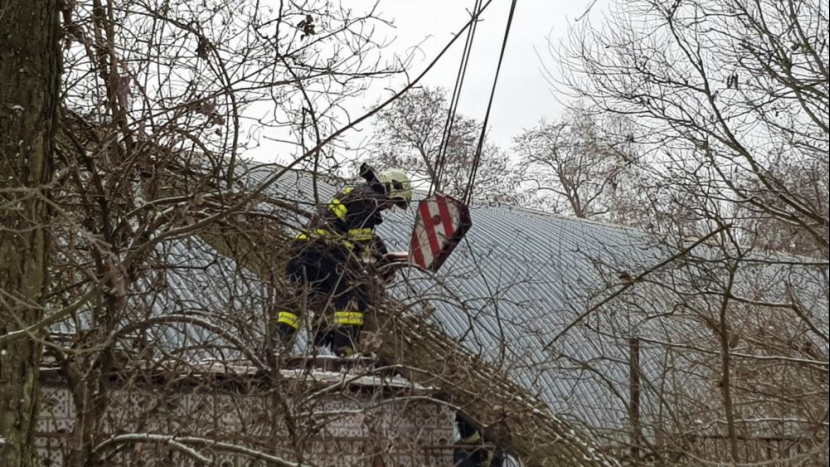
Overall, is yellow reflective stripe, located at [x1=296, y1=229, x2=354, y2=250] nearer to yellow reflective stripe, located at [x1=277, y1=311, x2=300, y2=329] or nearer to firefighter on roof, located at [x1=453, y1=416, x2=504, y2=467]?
yellow reflective stripe, located at [x1=277, y1=311, x2=300, y2=329]

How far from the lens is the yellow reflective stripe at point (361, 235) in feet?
19.7

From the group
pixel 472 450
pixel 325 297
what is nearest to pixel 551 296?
pixel 472 450

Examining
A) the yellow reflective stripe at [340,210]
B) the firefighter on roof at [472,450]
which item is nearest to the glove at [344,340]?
the yellow reflective stripe at [340,210]

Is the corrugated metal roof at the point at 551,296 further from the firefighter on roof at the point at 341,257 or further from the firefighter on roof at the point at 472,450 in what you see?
the firefighter on roof at the point at 472,450

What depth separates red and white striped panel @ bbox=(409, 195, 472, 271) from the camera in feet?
20.5

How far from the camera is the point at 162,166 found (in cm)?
544

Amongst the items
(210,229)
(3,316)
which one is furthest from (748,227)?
(3,316)

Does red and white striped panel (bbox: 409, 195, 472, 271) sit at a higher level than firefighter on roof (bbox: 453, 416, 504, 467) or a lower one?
higher

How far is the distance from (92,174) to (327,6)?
160cm

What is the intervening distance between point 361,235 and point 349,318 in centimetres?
64

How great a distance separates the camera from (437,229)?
21.3ft

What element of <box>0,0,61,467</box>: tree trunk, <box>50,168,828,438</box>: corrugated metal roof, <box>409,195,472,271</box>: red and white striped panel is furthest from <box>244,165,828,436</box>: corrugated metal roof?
<box>0,0,61,467</box>: tree trunk

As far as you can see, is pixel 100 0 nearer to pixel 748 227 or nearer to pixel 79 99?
pixel 79 99

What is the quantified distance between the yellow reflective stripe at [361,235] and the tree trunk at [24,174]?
6.19 ft
